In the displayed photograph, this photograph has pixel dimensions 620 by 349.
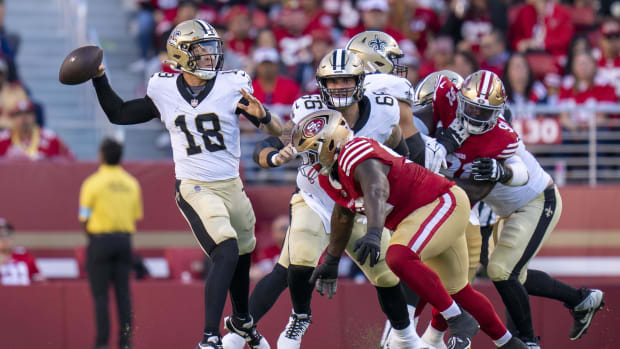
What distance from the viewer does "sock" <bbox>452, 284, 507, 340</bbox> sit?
622cm

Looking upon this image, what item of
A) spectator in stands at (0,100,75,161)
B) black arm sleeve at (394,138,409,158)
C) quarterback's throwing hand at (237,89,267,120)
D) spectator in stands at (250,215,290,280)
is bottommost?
spectator in stands at (250,215,290,280)

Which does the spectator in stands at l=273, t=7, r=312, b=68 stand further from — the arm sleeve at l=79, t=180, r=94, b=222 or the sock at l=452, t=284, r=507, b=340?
the sock at l=452, t=284, r=507, b=340

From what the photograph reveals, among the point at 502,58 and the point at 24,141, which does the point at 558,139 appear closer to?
the point at 502,58

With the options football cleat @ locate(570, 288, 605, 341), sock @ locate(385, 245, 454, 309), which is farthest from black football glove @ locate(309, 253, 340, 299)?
football cleat @ locate(570, 288, 605, 341)

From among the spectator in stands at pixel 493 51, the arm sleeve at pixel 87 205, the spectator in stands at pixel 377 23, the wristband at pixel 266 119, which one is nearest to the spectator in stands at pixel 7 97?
the arm sleeve at pixel 87 205

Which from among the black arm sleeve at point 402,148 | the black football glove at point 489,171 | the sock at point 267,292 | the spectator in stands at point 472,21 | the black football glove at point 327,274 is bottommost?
the sock at point 267,292

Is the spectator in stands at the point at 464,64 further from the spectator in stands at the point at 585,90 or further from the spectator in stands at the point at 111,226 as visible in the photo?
the spectator in stands at the point at 111,226

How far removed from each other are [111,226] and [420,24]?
528 cm

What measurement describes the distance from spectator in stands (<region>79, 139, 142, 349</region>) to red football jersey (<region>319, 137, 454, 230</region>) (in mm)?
3523

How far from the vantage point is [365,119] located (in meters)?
6.48

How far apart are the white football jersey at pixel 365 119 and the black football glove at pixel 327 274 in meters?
0.37

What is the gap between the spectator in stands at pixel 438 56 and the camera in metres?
11.7

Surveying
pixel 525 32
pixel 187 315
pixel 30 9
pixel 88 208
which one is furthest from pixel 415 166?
pixel 30 9

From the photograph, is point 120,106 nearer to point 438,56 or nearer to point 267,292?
point 267,292
